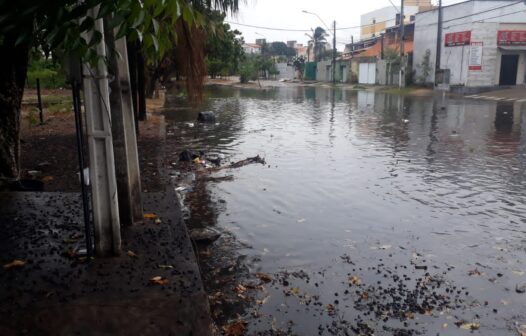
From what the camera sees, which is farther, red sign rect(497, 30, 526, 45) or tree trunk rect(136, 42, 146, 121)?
red sign rect(497, 30, 526, 45)

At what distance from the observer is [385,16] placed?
69250 mm

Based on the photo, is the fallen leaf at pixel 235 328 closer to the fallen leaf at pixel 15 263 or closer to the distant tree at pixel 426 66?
the fallen leaf at pixel 15 263

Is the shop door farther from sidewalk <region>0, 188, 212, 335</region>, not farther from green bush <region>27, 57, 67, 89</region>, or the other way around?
sidewalk <region>0, 188, 212, 335</region>

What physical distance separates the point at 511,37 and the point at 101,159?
36.9m

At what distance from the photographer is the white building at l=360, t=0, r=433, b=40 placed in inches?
2583

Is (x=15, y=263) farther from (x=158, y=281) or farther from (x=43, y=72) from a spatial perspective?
(x=43, y=72)

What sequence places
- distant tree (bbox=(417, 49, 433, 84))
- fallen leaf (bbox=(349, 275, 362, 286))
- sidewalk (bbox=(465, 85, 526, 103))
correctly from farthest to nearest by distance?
1. distant tree (bbox=(417, 49, 433, 84))
2. sidewalk (bbox=(465, 85, 526, 103))
3. fallen leaf (bbox=(349, 275, 362, 286))

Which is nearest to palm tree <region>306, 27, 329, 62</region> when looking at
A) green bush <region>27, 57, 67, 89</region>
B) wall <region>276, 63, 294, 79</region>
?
wall <region>276, 63, 294, 79</region>

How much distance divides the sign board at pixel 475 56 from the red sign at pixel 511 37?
1415 millimetres

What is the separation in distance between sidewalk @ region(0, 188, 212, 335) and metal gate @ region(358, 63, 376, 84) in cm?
4795

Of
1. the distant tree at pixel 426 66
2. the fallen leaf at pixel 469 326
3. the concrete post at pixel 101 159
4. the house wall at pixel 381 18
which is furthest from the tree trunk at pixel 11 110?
the house wall at pixel 381 18

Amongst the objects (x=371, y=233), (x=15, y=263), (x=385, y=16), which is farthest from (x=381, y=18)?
(x=15, y=263)

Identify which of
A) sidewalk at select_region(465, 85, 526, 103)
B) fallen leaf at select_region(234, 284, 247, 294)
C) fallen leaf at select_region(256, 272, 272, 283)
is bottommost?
fallen leaf at select_region(256, 272, 272, 283)

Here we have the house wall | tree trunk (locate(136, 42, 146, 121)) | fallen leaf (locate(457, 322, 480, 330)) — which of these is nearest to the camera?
fallen leaf (locate(457, 322, 480, 330))
